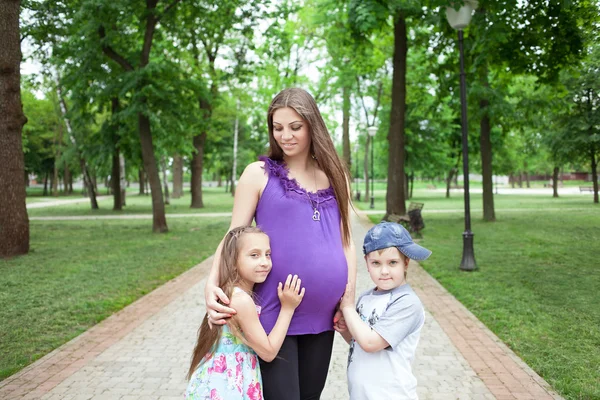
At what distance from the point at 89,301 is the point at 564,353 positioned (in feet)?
19.3

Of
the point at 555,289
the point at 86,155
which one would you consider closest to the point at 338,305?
the point at 555,289

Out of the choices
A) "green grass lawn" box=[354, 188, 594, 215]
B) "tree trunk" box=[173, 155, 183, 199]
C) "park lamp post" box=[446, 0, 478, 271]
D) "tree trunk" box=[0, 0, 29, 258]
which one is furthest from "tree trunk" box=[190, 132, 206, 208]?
"park lamp post" box=[446, 0, 478, 271]

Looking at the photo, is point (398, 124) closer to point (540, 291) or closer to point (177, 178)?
point (540, 291)

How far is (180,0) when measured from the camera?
1686 centimetres

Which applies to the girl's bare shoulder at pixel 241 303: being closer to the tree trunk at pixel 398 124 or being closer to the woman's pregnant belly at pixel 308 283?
the woman's pregnant belly at pixel 308 283

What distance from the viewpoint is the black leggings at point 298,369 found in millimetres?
2222

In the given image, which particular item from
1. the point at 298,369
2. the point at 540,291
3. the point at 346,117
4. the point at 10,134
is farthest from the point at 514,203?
the point at 298,369

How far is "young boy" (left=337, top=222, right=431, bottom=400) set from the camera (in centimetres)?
231

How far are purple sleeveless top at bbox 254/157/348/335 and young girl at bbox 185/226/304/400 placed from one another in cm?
6

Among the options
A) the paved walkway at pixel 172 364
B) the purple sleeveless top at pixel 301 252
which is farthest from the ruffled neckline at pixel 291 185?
the paved walkway at pixel 172 364

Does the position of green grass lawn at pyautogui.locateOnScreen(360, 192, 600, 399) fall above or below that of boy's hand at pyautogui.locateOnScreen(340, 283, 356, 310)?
below

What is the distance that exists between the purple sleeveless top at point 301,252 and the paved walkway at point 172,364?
2.35m

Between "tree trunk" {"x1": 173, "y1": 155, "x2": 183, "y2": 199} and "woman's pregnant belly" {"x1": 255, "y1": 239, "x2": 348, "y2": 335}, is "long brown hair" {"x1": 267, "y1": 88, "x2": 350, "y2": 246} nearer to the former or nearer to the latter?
"woman's pregnant belly" {"x1": 255, "y1": 239, "x2": 348, "y2": 335}

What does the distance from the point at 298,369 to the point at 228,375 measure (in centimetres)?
32
